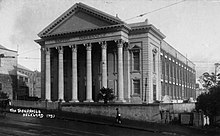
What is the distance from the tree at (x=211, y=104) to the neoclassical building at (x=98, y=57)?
1121 centimetres

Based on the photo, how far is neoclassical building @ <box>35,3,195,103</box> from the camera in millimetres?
48469

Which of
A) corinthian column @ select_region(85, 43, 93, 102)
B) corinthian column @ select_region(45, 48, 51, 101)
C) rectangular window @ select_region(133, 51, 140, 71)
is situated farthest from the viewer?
corinthian column @ select_region(45, 48, 51, 101)

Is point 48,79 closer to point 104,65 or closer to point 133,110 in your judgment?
point 104,65

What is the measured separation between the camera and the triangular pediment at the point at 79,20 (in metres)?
48.6

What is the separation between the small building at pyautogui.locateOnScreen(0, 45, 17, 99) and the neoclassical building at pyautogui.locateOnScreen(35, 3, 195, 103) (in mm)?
16317

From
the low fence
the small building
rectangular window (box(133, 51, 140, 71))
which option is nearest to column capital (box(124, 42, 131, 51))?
rectangular window (box(133, 51, 140, 71))

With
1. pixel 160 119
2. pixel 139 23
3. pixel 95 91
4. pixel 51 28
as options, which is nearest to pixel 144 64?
pixel 139 23

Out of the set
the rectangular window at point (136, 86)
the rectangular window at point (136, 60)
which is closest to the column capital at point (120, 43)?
the rectangular window at point (136, 60)

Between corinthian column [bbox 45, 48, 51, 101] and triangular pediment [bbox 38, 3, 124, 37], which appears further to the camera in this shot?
corinthian column [bbox 45, 48, 51, 101]

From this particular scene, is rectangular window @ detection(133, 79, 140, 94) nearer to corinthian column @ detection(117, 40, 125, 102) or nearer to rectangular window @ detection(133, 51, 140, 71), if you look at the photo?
rectangular window @ detection(133, 51, 140, 71)

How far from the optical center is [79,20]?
5200 cm

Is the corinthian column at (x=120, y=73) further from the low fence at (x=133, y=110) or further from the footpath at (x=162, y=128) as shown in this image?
the footpath at (x=162, y=128)

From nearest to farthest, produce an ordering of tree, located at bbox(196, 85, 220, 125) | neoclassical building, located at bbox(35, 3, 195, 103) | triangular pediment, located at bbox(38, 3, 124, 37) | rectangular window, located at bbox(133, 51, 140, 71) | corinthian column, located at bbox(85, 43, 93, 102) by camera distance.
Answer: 1. tree, located at bbox(196, 85, 220, 125)
2. neoclassical building, located at bbox(35, 3, 195, 103)
3. triangular pediment, located at bbox(38, 3, 124, 37)
4. corinthian column, located at bbox(85, 43, 93, 102)
5. rectangular window, located at bbox(133, 51, 140, 71)

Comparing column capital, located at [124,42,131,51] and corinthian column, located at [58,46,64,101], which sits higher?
column capital, located at [124,42,131,51]
